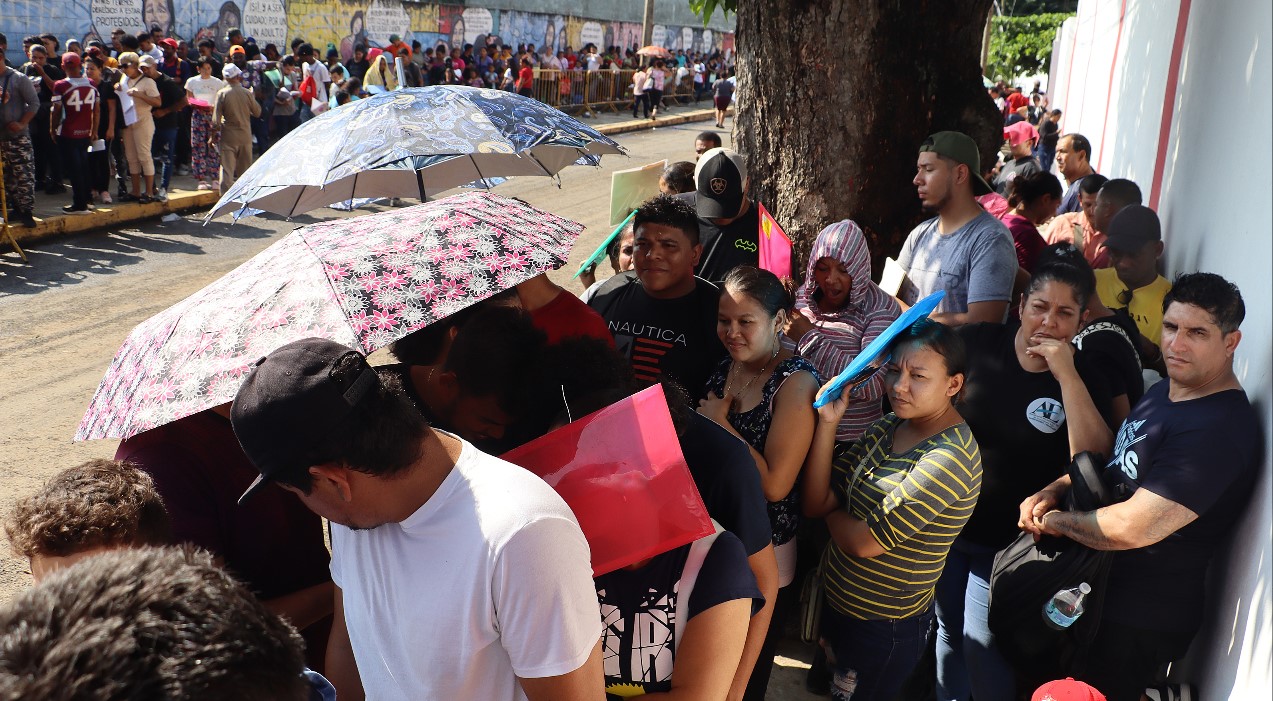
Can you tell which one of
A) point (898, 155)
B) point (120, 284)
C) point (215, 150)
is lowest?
point (120, 284)

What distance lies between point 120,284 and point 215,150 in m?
4.51

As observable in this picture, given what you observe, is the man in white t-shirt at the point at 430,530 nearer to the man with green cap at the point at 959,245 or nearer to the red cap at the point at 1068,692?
the red cap at the point at 1068,692

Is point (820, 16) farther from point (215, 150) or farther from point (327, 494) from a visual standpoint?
point (215, 150)

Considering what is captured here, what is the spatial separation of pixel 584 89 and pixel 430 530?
26.8m

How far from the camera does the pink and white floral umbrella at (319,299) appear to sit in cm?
240

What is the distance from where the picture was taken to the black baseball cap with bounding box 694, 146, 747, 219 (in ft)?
15.9

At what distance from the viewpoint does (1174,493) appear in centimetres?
277

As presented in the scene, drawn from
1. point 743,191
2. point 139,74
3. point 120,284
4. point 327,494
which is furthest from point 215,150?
point 327,494

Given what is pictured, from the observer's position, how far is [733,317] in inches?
135

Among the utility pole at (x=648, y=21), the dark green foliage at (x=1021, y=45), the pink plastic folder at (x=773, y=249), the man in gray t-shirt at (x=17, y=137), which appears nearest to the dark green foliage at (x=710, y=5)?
the pink plastic folder at (x=773, y=249)

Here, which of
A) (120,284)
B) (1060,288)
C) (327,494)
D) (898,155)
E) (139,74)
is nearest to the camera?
(327,494)

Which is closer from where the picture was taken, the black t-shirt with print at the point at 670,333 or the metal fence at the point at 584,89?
the black t-shirt with print at the point at 670,333

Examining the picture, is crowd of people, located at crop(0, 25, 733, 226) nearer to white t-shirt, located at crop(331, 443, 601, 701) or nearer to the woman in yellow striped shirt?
the woman in yellow striped shirt

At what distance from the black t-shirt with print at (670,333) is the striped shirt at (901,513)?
724mm
